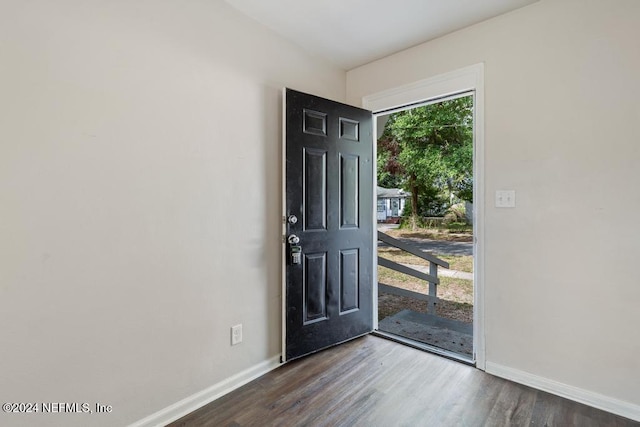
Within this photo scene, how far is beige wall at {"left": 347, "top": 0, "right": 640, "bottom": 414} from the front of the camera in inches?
65.5

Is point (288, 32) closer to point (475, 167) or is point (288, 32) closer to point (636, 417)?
point (475, 167)

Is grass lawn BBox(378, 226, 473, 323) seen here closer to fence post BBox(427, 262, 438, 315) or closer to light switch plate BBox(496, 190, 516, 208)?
fence post BBox(427, 262, 438, 315)

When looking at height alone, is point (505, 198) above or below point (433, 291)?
above

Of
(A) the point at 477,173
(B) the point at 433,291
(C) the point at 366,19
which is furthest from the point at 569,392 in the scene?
(C) the point at 366,19

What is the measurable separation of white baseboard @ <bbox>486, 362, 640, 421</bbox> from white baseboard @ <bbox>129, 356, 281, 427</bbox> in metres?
1.56

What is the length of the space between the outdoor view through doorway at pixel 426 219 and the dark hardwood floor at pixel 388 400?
0.85m

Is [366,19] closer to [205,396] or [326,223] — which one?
[326,223]

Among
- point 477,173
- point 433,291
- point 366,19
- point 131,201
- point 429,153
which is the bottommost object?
point 433,291

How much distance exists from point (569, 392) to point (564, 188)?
4.05 feet

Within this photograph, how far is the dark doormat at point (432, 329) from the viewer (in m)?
2.61

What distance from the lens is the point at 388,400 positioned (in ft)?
5.91

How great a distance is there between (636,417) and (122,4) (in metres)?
3.45

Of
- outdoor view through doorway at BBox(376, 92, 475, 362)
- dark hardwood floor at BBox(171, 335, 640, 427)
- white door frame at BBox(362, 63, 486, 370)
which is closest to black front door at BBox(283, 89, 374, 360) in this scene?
dark hardwood floor at BBox(171, 335, 640, 427)

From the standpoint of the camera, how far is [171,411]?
1.64 meters
